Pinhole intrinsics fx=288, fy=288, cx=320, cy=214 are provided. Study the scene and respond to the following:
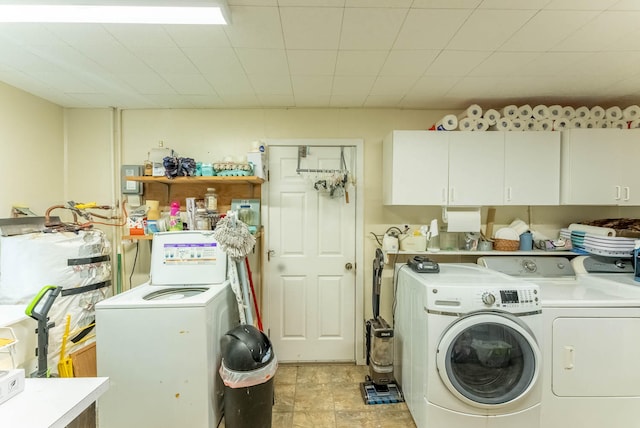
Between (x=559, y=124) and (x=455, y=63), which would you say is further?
(x=559, y=124)

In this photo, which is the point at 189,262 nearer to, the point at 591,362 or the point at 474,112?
the point at 474,112

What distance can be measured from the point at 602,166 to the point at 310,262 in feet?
8.57

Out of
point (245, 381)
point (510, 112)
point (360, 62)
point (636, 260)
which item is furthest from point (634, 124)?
point (245, 381)

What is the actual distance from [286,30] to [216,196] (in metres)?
1.60

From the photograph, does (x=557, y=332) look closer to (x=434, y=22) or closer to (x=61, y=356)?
(x=434, y=22)

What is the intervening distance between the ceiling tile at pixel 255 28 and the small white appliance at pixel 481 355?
68.4 inches

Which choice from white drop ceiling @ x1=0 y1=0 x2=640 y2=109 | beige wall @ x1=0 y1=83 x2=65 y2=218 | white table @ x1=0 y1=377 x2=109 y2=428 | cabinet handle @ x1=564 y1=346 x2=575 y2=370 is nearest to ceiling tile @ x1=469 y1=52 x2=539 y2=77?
white drop ceiling @ x1=0 y1=0 x2=640 y2=109

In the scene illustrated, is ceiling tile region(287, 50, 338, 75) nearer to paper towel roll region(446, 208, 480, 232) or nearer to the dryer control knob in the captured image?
paper towel roll region(446, 208, 480, 232)

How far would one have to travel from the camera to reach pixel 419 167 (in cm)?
243

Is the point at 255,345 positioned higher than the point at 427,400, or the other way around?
the point at 255,345

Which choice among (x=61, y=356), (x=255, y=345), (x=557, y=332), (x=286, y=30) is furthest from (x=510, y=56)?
(x=61, y=356)

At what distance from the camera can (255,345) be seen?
70.0 inches

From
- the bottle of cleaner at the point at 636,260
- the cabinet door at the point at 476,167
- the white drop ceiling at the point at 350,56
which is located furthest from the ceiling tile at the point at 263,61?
the bottle of cleaner at the point at 636,260

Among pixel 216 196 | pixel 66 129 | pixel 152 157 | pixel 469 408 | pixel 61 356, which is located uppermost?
pixel 66 129
